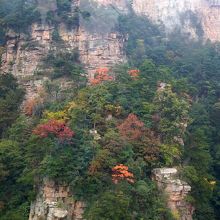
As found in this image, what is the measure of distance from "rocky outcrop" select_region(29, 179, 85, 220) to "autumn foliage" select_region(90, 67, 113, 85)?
10.8 meters

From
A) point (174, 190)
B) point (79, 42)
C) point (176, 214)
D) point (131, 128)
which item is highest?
point (79, 42)

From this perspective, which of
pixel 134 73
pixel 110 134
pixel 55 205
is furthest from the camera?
pixel 134 73

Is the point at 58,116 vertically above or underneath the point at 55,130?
above

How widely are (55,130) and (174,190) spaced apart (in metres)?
7.93

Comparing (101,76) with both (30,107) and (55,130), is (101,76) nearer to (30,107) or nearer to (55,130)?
(30,107)

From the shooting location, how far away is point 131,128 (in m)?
25.5

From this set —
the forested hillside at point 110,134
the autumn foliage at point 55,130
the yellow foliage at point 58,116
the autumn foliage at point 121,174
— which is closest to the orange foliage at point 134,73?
the forested hillside at point 110,134

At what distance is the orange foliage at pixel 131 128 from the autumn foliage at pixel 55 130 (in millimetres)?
Result: 3328

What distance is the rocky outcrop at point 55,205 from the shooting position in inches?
868

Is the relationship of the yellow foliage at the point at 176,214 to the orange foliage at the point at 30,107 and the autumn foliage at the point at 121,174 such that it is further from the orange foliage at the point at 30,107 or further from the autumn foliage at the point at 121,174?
the orange foliage at the point at 30,107

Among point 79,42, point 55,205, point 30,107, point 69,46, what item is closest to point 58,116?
point 30,107

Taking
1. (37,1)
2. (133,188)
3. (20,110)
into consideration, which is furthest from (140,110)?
(37,1)

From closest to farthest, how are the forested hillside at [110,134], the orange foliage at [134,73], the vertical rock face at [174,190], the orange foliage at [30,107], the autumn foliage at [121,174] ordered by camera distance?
the autumn foliage at [121,174] → the forested hillside at [110,134] → the vertical rock face at [174,190] → the orange foliage at [30,107] → the orange foliage at [134,73]

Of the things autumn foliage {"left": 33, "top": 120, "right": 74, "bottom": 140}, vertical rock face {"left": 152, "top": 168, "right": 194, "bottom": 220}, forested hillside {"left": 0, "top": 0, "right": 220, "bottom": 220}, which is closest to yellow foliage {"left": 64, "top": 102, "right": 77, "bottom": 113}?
forested hillside {"left": 0, "top": 0, "right": 220, "bottom": 220}
